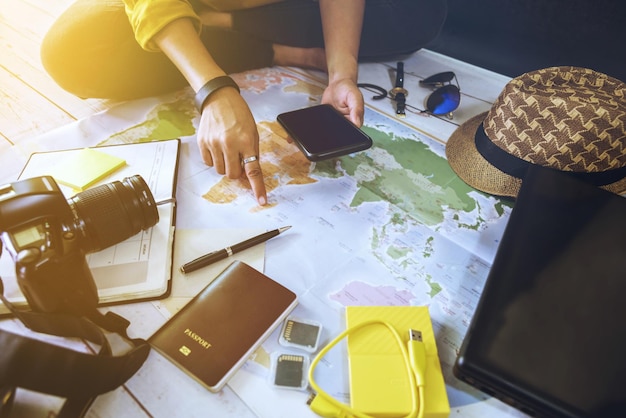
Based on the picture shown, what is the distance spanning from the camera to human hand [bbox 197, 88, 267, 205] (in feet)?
2.37

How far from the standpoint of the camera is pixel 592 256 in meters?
0.50

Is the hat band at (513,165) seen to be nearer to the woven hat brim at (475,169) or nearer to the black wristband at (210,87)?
the woven hat brim at (475,169)

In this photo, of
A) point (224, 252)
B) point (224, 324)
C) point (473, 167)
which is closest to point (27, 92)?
point (224, 252)

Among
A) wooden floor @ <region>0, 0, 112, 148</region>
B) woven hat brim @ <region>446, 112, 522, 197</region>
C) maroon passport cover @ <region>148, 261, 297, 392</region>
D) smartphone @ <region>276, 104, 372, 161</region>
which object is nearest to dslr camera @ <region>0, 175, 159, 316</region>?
maroon passport cover @ <region>148, 261, 297, 392</region>

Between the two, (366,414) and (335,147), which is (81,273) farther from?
(335,147)

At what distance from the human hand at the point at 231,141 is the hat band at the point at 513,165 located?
387 millimetres

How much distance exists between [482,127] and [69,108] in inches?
36.2

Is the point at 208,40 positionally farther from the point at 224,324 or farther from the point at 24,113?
the point at 224,324

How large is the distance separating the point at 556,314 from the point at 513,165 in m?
0.33

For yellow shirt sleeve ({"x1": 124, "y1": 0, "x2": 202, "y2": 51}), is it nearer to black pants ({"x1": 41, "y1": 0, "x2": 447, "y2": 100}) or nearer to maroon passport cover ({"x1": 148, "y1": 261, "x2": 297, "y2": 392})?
black pants ({"x1": 41, "y1": 0, "x2": 447, "y2": 100})

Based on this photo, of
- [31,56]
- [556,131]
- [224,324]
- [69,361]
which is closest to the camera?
[69,361]

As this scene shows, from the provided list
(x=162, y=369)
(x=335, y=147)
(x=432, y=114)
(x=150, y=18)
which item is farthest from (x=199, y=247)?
(x=432, y=114)

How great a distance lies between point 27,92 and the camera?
3.62ft

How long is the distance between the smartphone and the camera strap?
407 mm
